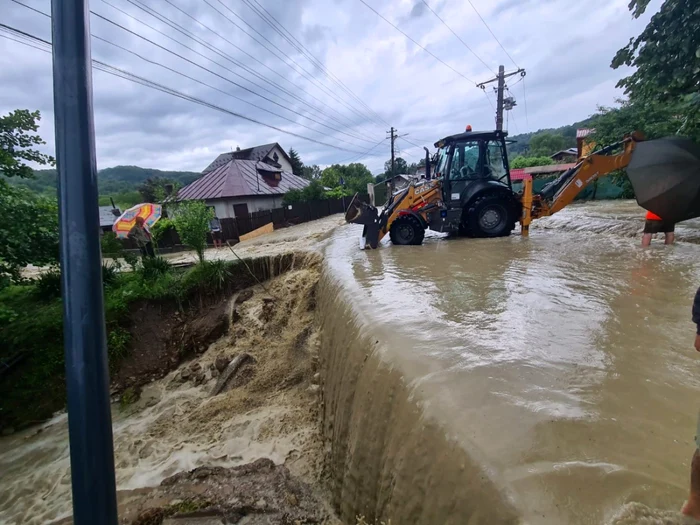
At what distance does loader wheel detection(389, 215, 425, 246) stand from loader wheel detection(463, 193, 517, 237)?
4.60 feet

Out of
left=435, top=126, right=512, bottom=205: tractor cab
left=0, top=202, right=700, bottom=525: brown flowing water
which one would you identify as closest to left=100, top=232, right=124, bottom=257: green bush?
left=0, top=202, right=700, bottom=525: brown flowing water

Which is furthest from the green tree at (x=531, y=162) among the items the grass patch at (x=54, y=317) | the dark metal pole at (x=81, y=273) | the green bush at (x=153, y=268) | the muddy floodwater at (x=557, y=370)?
the dark metal pole at (x=81, y=273)

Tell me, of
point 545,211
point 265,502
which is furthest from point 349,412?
point 545,211

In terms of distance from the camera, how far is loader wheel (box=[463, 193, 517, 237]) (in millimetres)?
9887

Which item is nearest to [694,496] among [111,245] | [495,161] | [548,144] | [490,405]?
[490,405]

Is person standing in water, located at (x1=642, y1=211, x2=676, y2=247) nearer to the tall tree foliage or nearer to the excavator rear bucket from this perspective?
the excavator rear bucket

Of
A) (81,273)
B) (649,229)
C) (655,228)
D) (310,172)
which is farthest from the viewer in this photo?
(310,172)

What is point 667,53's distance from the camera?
5.49 meters

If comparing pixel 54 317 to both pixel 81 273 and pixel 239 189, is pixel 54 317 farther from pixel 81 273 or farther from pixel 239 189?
pixel 239 189

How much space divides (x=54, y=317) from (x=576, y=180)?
40.0ft

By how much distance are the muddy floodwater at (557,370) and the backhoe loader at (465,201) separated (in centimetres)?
342

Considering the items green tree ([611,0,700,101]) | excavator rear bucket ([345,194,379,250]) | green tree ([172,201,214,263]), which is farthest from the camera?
green tree ([172,201,214,263])

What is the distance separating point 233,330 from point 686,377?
787cm

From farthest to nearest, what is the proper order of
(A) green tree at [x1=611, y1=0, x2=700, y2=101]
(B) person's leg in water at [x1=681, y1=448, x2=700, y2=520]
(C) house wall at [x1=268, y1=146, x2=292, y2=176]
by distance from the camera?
(C) house wall at [x1=268, y1=146, x2=292, y2=176] < (A) green tree at [x1=611, y1=0, x2=700, y2=101] < (B) person's leg in water at [x1=681, y1=448, x2=700, y2=520]
